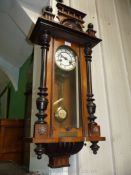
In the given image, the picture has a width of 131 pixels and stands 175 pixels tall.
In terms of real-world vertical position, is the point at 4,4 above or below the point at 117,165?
above

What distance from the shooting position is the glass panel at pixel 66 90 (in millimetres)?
784

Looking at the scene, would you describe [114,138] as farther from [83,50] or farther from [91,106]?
[83,50]

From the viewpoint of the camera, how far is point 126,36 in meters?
1.44

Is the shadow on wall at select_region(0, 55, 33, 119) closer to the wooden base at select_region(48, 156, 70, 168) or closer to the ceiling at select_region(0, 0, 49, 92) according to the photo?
the ceiling at select_region(0, 0, 49, 92)

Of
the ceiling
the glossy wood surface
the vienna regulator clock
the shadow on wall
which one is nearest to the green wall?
the shadow on wall

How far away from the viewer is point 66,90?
2.75 ft

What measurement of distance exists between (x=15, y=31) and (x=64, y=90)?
1.28 metres

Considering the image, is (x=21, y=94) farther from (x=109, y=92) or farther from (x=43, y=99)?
(x=43, y=99)

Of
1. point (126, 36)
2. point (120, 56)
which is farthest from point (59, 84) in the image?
point (126, 36)

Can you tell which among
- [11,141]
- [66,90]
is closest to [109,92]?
[66,90]

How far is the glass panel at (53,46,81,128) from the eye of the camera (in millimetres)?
784

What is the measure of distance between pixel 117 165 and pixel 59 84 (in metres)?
0.59

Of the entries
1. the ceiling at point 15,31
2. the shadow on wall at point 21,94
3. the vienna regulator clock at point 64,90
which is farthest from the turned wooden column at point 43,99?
the shadow on wall at point 21,94

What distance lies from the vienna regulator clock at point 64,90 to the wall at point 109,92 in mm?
205
